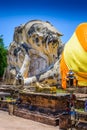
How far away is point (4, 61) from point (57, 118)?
2436 cm

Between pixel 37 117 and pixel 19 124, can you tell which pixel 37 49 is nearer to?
pixel 37 117

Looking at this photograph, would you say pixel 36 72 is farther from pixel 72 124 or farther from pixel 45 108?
pixel 72 124

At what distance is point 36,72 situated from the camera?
2048 cm

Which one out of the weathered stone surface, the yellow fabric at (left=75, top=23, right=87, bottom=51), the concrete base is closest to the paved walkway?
the concrete base

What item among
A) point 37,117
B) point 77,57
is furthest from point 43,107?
point 77,57

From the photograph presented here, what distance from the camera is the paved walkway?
8273 mm

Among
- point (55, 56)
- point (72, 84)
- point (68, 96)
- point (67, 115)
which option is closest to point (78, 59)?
point (72, 84)

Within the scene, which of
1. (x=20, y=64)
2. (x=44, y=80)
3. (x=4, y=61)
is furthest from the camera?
(x=4, y=61)

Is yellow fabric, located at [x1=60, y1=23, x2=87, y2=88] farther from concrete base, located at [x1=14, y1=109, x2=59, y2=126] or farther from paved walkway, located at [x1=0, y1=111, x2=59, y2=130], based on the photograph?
paved walkway, located at [x1=0, y1=111, x2=59, y2=130]

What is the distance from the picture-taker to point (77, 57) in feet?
55.7

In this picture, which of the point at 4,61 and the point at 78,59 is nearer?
the point at 78,59

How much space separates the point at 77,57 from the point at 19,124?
8.95m

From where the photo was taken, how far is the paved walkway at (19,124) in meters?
8.27

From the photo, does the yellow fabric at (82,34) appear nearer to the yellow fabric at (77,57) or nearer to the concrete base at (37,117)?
the yellow fabric at (77,57)
